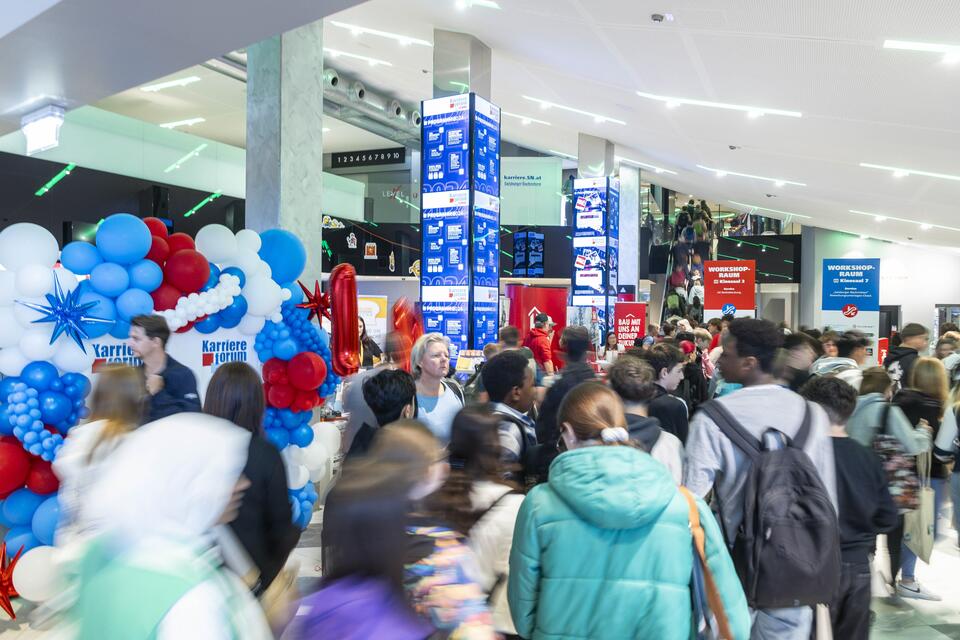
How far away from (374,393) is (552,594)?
1201mm

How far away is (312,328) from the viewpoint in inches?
189

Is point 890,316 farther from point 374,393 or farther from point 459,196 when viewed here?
point 374,393

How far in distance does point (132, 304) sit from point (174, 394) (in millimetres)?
658

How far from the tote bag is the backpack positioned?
91.1 inches

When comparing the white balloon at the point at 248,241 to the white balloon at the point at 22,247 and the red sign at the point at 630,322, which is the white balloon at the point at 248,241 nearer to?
the white balloon at the point at 22,247

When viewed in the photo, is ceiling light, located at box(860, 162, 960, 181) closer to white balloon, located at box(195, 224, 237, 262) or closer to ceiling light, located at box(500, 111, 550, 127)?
ceiling light, located at box(500, 111, 550, 127)

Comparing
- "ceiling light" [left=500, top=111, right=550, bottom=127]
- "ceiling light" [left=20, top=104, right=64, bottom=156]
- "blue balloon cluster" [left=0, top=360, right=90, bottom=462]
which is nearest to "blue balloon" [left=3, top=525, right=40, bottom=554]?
"blue balloon cluster" [left=0, top=360, right=90, bottom=462]

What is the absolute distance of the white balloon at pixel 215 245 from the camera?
14.4ft

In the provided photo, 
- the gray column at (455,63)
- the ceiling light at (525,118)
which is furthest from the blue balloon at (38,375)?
the ceiling light at (525,118)

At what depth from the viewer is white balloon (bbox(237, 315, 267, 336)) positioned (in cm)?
453

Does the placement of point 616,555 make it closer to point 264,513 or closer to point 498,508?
point 498,508

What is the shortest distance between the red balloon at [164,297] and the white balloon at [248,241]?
22.0 inches

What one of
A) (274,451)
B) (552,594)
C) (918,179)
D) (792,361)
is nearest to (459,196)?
(792,361)

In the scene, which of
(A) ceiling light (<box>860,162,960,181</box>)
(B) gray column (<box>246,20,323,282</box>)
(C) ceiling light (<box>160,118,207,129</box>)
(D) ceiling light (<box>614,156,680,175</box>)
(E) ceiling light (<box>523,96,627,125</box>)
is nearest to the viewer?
(B) gray column (<box>246,20,323,282</box>)
